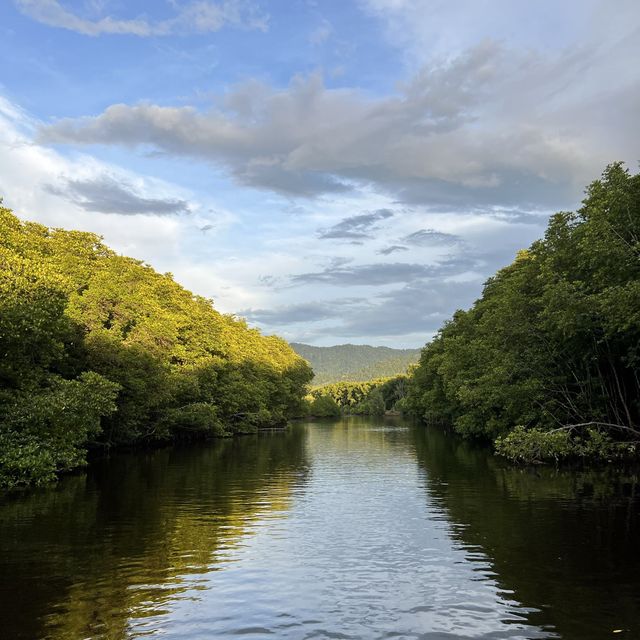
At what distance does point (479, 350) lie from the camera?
56.7 metres

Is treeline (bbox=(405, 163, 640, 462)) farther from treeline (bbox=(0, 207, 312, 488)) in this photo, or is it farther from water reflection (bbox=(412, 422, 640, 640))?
treeline (bbox=(0, 207, 312, 488))

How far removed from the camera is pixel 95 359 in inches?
1847

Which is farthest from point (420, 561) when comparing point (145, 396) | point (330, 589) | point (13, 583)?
point (145, 396)

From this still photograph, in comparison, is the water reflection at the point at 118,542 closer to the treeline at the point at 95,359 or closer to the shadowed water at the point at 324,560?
the shadowed water at the point at 324,560

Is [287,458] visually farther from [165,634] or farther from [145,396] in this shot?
[165,634]

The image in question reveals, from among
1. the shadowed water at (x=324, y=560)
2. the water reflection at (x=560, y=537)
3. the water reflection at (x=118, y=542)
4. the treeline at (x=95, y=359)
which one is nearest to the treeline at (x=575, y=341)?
the water reflection at (x=560, y=537)

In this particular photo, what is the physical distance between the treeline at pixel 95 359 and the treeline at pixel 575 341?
27.2 meters

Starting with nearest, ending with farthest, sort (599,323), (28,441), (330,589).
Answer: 1. (330,589)
2. (28,441)
3. (599,323)

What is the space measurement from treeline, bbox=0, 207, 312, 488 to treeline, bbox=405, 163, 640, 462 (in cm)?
2717

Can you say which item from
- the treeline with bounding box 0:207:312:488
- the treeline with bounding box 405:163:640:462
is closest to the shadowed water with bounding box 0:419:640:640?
the treeline with bounding box 0:207:312:488

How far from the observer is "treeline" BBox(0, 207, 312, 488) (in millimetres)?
31062

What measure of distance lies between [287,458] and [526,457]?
19.4m

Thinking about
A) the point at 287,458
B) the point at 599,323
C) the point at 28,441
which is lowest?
the point at 287,458

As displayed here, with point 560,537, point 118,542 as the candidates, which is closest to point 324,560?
point 118,542
